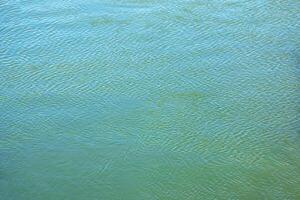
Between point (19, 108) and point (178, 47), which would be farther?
point (178, 47)

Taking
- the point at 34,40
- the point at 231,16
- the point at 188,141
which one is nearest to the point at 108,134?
the point at 188,141

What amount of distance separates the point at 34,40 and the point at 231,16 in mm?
4254

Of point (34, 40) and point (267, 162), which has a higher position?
point (34, 40)

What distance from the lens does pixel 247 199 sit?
25.3ft

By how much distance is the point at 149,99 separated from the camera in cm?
966

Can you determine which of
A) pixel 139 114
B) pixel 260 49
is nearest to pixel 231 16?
pixel 260 49

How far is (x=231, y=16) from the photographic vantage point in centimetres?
1173

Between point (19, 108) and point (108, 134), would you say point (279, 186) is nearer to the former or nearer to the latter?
point (108, 134)

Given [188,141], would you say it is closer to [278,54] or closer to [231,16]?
[278,54]

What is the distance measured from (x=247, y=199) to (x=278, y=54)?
386 cm

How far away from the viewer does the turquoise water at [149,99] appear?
8.08m

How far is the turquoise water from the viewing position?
808 centimetres

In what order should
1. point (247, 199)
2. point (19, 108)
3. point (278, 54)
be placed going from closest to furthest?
1. point (247, 199)
2. point (19, 108)
3. point (278, 54)

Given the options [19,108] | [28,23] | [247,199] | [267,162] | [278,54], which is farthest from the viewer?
Answer: [28,23]
